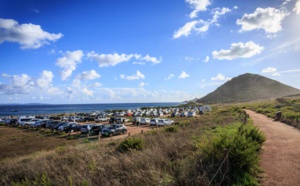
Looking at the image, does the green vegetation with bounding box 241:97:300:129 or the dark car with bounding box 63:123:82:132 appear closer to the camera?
the green vegetation with bounding box 241:97:300:129

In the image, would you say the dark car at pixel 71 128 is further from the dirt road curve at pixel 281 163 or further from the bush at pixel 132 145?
the dirt road curve at pixel 281 163

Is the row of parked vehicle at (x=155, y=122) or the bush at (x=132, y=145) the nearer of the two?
the bush at (x=132, y=145)

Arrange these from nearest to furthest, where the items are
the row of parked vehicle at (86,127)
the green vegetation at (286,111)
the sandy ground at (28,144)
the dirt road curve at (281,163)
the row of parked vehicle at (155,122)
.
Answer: the dirt road curve at (281,163) → the sandy ground at (28,144) → the green vegetation at (286,111) → the row of parked vehicle at (86,127) → the row of parked vehicle at (155,122)

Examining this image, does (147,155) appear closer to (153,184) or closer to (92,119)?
(153,184)

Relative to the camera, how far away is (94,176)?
6160 millimetres

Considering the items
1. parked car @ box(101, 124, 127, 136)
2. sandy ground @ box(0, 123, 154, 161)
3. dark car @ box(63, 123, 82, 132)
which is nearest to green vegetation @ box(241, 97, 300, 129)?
sandy ground @ box(0, 123, 154, 161)

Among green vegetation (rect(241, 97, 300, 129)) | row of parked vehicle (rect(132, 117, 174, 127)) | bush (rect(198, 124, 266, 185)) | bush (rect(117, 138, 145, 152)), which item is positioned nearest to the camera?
bush (rect(198, 124, 266, 185))

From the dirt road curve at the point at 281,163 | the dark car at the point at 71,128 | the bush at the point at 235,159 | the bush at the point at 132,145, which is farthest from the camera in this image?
the dark car at the point at 71,128

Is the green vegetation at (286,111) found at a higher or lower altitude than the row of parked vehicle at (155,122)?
higher

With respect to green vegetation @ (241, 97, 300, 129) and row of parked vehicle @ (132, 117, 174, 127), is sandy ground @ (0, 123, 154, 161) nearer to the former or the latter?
row of parked vehicle @ (132, 117, 174, 127)

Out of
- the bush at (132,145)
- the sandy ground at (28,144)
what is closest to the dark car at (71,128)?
the sandy ground at (28,144)

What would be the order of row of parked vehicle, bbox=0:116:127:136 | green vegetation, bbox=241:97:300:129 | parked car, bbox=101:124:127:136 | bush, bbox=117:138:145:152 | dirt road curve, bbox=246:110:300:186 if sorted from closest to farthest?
dirt road curve, bbox=246:110:300:186 < bush, bbox=117:138:145:152 < green vegetation, bbox=241:97:300:129 < parked car, bbox=101:124:127:136 < row of parked vehicle, bbox=0:116:127:136

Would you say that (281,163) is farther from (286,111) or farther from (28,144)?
(286,111)

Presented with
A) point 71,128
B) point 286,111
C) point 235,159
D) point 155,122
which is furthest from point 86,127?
point 286,111
